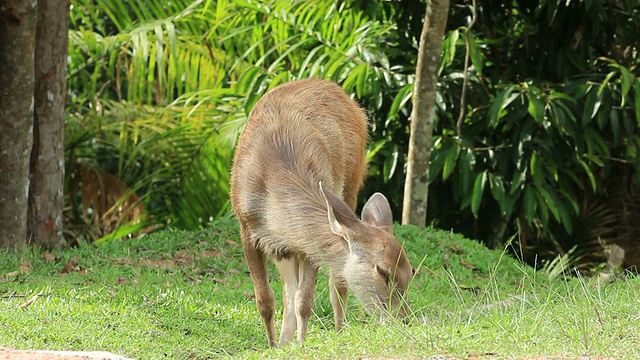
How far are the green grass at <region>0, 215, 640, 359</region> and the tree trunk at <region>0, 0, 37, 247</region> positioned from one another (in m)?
0.38

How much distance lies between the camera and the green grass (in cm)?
486

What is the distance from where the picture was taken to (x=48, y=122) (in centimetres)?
884

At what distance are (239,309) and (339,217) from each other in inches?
66.0

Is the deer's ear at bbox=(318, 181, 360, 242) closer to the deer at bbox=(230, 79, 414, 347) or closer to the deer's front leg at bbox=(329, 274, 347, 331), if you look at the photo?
the deer at bbox=(230, 79, 414, 347)

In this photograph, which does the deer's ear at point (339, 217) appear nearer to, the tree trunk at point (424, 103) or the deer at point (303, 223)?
the deer at point (303, 223)

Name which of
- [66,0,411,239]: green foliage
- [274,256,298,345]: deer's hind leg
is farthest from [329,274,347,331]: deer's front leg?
[66,0,411,239]: green foliage

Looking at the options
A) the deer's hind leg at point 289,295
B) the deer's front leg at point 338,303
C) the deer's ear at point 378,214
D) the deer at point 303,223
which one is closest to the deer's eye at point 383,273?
the deer at point 303,223

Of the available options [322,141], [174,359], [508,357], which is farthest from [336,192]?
[508,357]

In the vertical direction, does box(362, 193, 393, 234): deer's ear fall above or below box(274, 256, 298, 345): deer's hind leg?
above

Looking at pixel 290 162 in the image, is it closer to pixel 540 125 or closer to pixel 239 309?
pixel 239 309

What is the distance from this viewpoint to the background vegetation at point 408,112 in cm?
1038

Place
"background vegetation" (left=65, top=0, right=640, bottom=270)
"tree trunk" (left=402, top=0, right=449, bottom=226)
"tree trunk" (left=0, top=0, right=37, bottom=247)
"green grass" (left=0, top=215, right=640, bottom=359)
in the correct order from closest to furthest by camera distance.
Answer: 1. "green grass" (left=0, top=215, right=640, bottom=359)
2. "tree trunk" (left=0, top=0, right=37, bottom=247)
3. "tree trunk" (left=402, top=0, right=449, bottom=226)
4. "background vegetation" (left=65, top=0, right=640, bottom=270)

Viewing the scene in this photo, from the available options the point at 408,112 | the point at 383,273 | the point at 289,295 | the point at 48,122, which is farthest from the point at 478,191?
the point at 383,273

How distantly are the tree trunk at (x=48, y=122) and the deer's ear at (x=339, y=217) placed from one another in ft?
12.8
